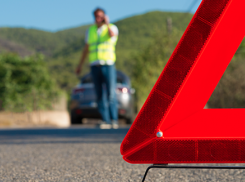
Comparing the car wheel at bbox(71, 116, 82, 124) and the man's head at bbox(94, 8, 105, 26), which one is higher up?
the man's head at bbox(94, 8, 105, 26)

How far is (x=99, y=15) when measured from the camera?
6.68 m

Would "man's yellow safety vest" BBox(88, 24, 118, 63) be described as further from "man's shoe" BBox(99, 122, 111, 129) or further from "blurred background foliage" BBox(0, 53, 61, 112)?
"blurred background foliage" BBox(0, 53, 61, 112)

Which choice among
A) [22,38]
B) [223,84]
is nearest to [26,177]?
[223,84]

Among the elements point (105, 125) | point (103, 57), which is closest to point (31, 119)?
point (105, 125)

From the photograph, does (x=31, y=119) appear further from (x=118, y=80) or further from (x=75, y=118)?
(x=118, y=80)

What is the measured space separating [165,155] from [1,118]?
38.8ft

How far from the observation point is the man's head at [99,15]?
21.8 ft

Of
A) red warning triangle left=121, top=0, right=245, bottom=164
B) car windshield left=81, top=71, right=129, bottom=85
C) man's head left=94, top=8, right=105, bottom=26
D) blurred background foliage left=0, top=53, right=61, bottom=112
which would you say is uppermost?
man's head left=94, top=8, right=105, bottom=26

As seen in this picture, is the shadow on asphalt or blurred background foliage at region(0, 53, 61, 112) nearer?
the shadow on asphalt

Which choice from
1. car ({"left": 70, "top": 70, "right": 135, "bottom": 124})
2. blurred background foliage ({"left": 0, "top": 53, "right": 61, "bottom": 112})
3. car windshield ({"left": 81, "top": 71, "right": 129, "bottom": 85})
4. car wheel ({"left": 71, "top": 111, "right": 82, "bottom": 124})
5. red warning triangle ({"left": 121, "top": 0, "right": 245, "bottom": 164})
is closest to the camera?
red warning triangle ({"left": 121, "top": 0, "right": 245, "bottom": 164})

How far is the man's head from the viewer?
21.8 ft

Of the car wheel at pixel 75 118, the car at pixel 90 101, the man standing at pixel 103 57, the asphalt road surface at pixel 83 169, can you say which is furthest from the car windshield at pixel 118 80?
the asphalt road surface at pixel 83 169

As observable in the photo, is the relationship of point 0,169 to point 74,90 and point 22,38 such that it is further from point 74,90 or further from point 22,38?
point 22,38

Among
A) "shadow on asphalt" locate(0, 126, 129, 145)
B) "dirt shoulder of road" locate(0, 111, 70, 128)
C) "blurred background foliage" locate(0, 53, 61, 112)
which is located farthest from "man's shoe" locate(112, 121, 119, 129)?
"blurred background foliage" locate(0, 53, 61, 112)
